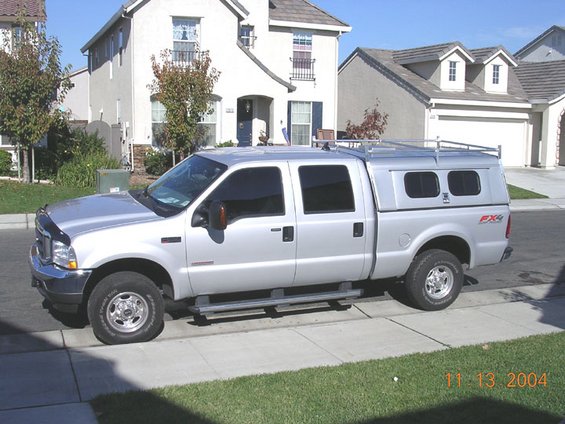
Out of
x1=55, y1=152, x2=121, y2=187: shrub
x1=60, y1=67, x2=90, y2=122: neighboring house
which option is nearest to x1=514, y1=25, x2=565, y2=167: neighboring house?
x1=55, y1=152, x2=121, y2=187: shrub

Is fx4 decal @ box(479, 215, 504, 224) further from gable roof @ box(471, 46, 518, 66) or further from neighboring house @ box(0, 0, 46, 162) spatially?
gable roof @ box(471, 46, 518, 66)

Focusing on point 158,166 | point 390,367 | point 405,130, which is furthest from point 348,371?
point 405,130

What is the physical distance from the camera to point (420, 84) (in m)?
28.6

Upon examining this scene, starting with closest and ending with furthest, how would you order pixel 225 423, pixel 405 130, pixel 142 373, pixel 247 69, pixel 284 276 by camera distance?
1. pixel 225 423
2. pixel 142 373
3. pixel 284 276
4. pixel 247 69
5. pixel 405 130

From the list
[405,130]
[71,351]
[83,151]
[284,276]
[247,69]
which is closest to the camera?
[71,351]

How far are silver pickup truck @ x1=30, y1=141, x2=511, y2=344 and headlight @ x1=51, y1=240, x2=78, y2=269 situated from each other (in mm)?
15

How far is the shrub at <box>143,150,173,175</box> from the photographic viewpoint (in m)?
22.2

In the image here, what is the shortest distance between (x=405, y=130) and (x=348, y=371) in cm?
2382

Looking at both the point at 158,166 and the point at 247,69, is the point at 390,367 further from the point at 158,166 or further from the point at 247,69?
the point at 247,69

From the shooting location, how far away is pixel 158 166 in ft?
72.9

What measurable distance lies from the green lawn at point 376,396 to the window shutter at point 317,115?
2139cm

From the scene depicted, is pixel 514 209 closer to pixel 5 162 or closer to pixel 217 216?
pixel 217 216

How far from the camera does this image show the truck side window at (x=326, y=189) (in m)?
7.42

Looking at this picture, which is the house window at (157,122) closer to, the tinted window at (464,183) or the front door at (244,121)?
the front door at (244,121)
